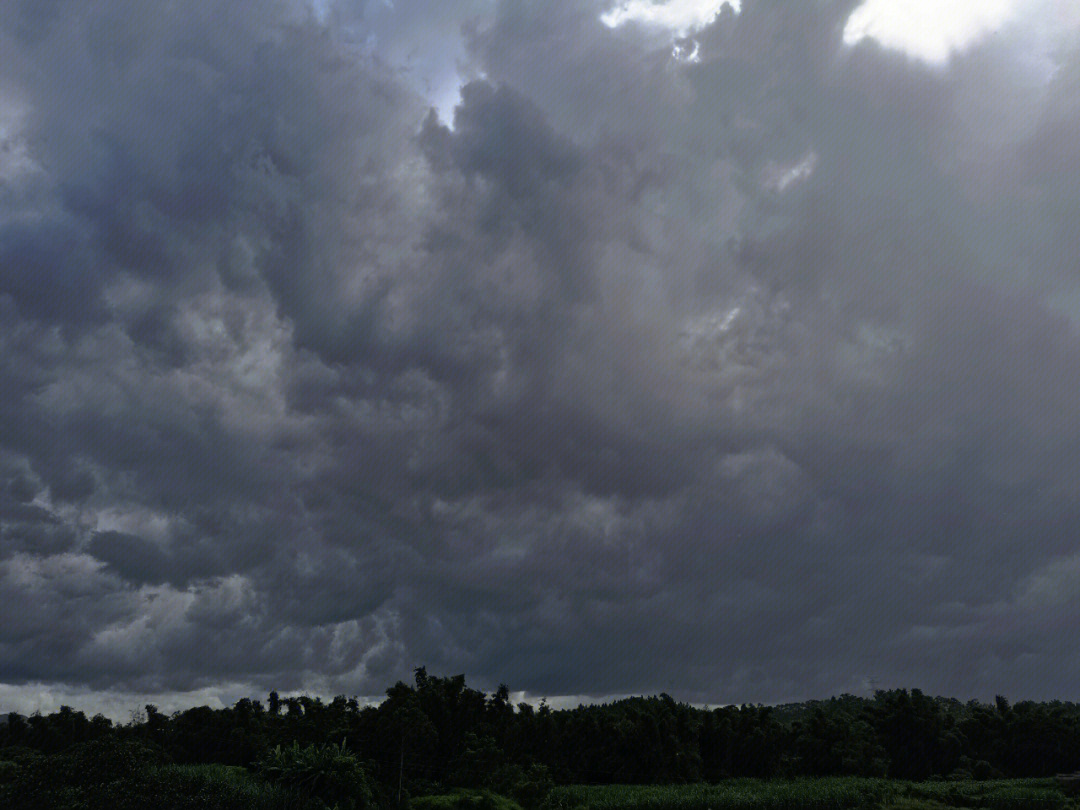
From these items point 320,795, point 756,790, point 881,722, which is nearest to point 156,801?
point 320,795

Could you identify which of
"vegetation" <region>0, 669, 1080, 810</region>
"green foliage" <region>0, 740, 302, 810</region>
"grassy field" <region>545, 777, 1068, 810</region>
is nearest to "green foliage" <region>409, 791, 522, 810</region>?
"vegetation" <region>0, 669, 1080, 810</region>

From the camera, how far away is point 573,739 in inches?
3880

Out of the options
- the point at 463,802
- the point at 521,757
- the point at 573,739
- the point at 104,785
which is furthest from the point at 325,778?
the point at 573,739

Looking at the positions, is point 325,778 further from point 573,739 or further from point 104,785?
point 573,739

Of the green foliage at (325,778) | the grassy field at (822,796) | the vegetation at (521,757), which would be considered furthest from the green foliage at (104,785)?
the grassy field at (822,796)

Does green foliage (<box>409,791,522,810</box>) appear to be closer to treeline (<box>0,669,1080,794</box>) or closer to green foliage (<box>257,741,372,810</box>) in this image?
treeline (<box>0,669,1080,794</box>)

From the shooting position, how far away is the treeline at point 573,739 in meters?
75.9

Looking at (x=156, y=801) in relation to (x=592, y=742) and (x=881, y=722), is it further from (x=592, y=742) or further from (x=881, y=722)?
(x=881, y=722)

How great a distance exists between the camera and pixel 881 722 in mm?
117000

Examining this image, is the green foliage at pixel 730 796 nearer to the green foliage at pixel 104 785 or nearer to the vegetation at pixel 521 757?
the vegetation at pixel 521 757

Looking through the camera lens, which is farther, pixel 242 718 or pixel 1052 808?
pixel 242 718

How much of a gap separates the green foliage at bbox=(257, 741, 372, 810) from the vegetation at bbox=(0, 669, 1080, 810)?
8cm

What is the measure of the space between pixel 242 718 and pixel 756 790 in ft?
166

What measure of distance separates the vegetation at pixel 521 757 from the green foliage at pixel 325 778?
8cm
